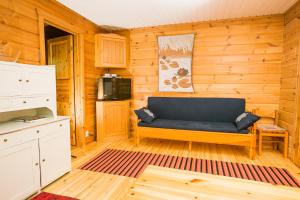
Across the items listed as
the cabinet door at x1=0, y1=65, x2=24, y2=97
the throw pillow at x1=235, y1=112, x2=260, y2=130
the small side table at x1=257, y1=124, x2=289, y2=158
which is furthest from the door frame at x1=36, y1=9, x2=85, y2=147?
the small side table at x1=257, y1=124, x2=289, y2=158

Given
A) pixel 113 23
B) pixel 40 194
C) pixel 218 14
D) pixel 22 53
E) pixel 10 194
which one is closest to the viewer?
pixel 10 194

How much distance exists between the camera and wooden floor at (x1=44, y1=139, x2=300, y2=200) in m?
1.99

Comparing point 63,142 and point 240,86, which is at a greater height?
point 240,86

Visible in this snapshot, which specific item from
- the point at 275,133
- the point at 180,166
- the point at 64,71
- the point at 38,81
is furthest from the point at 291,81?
the point at 64,71

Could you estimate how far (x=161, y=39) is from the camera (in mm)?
3752

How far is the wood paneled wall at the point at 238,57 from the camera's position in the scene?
10.7 ft

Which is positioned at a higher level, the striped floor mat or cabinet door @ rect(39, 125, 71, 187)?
cabinet door @ rect(39, 125, 71, 187)

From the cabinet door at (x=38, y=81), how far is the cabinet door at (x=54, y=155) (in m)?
0.50

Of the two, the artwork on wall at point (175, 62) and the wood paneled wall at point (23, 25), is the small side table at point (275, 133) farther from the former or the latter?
the wood paneled wall at point (23, 25)

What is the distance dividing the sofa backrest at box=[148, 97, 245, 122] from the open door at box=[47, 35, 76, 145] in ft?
5.07

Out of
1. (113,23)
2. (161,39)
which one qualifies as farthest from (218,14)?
(113,23)

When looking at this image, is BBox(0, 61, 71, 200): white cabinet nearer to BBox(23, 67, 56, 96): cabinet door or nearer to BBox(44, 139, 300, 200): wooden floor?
BBox(23, 67, 56, 96): cabinet door

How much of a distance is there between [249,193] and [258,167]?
5.23ft

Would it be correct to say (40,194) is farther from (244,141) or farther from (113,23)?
(113,23)
